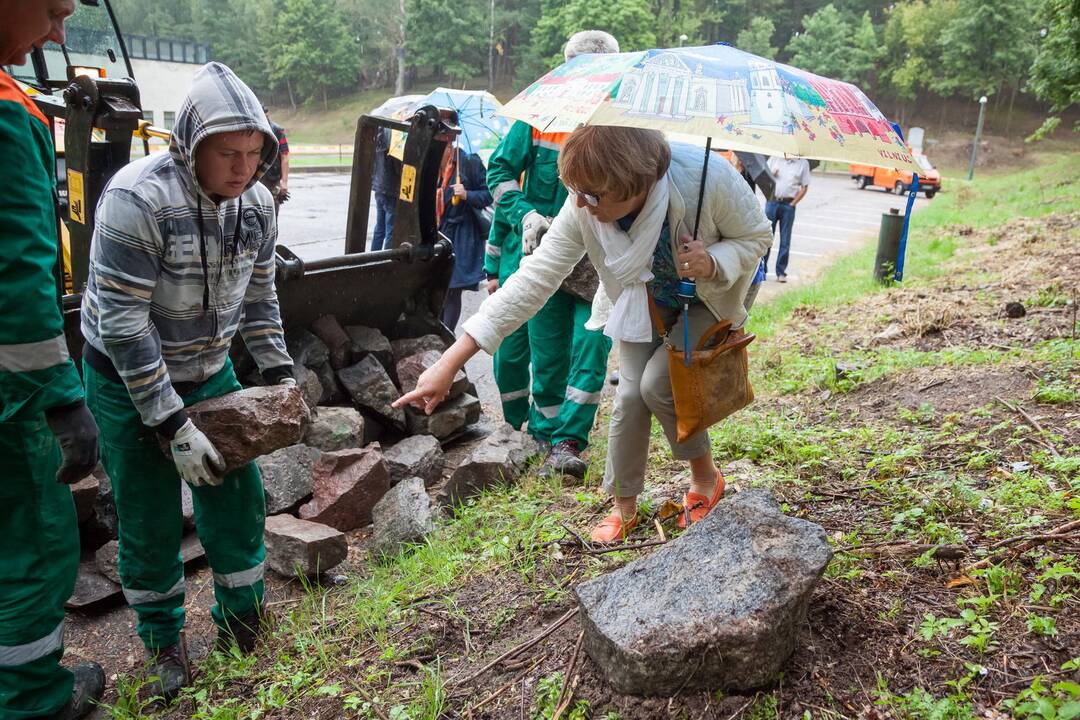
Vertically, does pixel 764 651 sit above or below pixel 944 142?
below

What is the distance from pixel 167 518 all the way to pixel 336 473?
133 centimetres

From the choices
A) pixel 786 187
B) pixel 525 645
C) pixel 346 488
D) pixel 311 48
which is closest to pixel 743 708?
pixel 525 645

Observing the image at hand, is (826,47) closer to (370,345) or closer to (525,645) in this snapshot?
(370,345)

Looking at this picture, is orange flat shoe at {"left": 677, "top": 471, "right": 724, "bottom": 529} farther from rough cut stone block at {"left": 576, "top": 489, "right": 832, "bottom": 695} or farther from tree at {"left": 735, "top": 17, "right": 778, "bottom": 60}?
tree at {"left": 735, "top": 17, "right": 778, "bottom": 60}

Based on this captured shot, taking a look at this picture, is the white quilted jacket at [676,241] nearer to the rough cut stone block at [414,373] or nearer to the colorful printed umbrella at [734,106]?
the colorful printed umbrella at [734,106]

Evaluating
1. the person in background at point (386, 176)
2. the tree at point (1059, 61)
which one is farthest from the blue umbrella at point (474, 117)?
the tree at point (1059, 61)

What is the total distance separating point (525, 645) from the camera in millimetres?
2502


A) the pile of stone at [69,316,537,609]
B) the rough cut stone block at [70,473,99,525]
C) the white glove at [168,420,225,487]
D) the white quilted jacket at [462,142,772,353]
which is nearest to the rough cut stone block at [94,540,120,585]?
the pile of stone at [69,316,537,609]

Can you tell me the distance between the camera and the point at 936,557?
257 cm

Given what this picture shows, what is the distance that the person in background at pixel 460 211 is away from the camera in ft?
21.6

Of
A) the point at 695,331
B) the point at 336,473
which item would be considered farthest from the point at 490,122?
the point at 695,331

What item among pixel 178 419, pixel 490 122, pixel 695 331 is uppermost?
pixel 490 122

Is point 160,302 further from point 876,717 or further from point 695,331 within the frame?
point 876,717

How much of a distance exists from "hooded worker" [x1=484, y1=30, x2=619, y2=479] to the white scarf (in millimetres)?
1452
